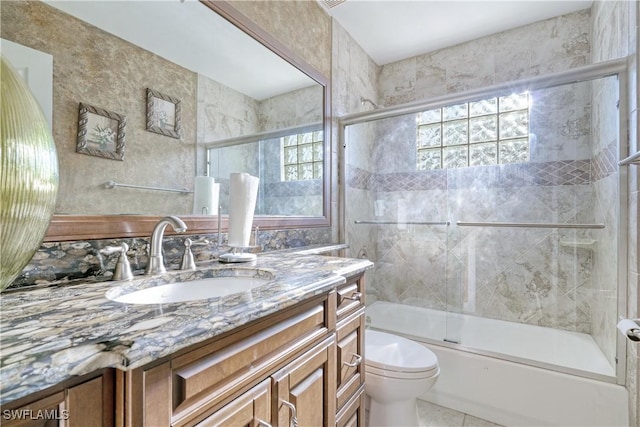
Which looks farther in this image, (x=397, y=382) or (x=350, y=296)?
(x=397, y=382)

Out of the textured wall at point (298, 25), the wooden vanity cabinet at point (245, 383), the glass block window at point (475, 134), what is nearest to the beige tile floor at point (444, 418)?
the wooden vanity cabinet at point (245, 383)

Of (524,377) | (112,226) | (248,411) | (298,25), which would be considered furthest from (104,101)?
(524,377)

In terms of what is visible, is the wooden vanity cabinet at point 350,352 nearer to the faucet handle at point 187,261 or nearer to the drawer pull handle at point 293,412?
the drawer pull handle at point 293,412

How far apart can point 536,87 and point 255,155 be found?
5.53 feet

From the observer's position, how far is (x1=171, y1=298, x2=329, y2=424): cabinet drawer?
51 cm

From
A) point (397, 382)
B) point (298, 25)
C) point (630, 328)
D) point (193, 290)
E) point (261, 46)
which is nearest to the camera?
point (630, 328)

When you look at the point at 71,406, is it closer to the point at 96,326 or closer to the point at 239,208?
the point at 96,326

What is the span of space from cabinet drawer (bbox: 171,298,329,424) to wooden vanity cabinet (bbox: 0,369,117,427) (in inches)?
3.7

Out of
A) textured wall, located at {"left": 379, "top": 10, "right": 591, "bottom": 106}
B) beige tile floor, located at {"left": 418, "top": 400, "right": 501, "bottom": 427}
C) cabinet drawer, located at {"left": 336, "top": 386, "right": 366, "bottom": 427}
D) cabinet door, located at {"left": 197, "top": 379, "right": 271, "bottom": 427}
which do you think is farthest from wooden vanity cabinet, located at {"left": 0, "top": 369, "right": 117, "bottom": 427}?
textured wall, located at {"left": 379, "top": 10, "right": 591, "bottom": 106}

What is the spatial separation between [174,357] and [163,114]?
896mm

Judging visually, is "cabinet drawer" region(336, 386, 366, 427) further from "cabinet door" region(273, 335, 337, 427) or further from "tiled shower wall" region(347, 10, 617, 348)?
"tiled shower wall" region(347, 10, 617, 348)

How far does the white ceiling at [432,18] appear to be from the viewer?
199cm

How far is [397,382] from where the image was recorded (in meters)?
1.33

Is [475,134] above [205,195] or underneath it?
above
